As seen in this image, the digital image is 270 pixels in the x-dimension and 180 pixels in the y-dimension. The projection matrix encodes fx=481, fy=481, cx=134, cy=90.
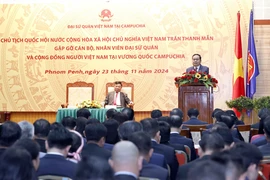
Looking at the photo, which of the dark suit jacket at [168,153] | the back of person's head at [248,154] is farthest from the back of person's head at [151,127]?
the back of person's head at [248,154]

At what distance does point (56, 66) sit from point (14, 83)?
1122 millimetres

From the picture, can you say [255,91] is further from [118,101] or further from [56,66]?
[56,66]

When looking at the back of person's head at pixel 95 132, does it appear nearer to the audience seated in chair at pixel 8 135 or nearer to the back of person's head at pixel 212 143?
the audience seated in chair at pixel 8 135

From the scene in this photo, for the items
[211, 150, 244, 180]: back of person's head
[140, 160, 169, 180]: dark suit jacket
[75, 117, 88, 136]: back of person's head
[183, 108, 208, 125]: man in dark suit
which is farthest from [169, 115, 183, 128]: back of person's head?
[211, 150, 244, 180]: back of person's head

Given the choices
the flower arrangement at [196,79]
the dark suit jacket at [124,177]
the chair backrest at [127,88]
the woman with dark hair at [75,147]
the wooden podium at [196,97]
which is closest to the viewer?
the dark suit jacket at [124,177]

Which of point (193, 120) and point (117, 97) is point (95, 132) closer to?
point (193, 120)

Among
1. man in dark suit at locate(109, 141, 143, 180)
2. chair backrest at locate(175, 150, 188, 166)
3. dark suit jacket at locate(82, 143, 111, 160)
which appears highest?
man in dark suit at locate(109, 141, 143, 180)

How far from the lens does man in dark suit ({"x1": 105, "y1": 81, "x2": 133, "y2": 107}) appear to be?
10547 millimetres

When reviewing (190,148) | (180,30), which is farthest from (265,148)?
(180,30)

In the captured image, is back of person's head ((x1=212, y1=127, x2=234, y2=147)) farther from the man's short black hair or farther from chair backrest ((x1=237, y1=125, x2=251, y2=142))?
chair backrest ((x1=237, y1=125, x2=251, y2=142))

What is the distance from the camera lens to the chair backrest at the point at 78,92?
37.3ft

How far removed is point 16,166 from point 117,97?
8.35 meters

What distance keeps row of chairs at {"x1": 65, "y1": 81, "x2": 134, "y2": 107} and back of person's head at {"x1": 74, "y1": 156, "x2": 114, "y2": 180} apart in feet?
30.3

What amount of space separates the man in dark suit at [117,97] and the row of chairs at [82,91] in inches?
26.6
